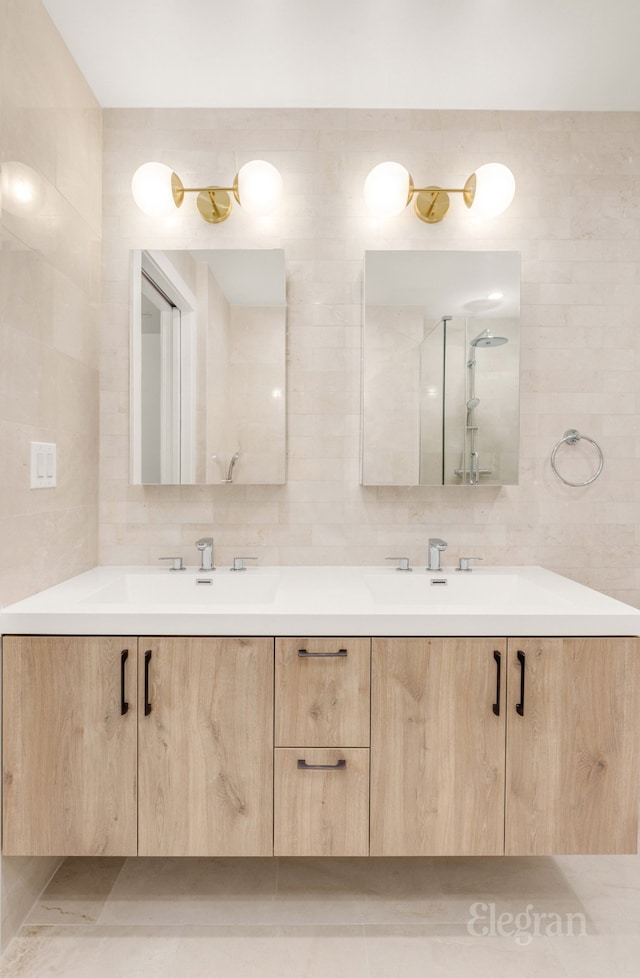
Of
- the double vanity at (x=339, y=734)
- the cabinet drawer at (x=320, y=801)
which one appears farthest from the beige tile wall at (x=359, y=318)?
the cabinet drawer at (x=320, y=801)

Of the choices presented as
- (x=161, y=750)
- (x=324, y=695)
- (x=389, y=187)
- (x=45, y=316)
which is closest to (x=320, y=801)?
(x=324, y=695)

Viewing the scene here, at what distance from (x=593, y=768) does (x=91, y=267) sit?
205 cm

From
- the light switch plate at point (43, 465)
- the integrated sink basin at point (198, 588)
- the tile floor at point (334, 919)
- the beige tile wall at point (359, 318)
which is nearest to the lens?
the tile floor at point (334, 919)

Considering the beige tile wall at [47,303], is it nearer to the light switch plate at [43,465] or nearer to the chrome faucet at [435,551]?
the light switch plate at [43,465]

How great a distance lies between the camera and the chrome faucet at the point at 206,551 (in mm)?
1857

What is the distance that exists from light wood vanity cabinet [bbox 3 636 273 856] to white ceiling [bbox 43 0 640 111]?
1709 mm

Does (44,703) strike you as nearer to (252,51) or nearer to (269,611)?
(269,611)

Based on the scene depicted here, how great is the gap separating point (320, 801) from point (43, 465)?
3.74 ft

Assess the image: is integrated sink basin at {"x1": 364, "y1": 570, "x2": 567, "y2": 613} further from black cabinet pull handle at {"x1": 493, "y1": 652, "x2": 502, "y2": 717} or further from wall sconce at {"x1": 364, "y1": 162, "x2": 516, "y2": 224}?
wall sconce at {"x1": 364, "y1": 162, "x2": 516, "y2": 224}

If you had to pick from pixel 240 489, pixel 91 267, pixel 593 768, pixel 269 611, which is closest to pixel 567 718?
pixel 593 768

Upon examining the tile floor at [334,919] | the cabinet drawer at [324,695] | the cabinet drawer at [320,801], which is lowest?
the tile floor at [334,919]

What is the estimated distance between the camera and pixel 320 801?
4.56ft

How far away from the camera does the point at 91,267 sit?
185 centimetres

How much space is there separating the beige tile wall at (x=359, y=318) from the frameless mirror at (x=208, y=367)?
75mm
